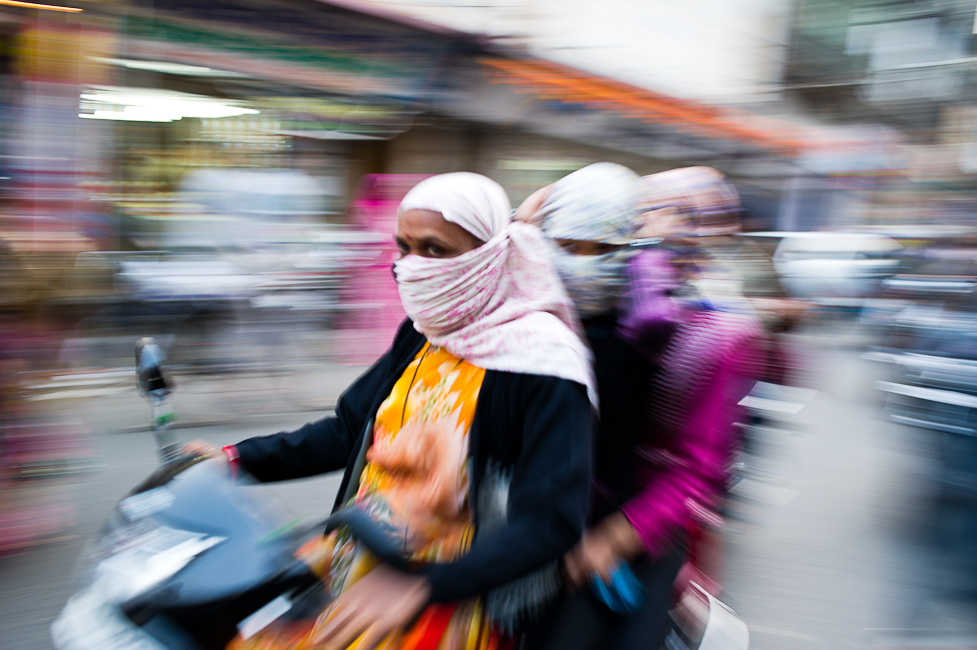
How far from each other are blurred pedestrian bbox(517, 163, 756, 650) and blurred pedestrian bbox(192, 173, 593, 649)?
5.1 inches

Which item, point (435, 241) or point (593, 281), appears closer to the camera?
point (435, 241)

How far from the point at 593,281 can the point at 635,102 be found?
41.2ft

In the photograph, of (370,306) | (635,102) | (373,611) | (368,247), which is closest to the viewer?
(373,611)

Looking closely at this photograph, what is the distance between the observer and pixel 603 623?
1485mm

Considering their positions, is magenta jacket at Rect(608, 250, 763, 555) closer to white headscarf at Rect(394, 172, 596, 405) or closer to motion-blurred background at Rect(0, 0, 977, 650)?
white headscarf at Rect(394, 172, 596, 405)

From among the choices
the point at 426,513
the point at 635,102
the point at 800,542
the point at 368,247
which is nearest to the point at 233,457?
the point at 426,513

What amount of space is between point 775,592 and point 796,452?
8.93 feet

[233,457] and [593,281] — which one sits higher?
[593,281]

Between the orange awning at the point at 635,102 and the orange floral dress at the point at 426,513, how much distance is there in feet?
31.1

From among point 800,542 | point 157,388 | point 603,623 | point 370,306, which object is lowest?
point 800,542

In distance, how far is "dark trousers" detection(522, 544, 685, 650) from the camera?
1432 millimetres

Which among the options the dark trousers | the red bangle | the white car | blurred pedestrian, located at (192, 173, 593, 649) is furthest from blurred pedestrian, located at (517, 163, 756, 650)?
the white car

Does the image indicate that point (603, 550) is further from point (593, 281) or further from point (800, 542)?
point (800, 542)

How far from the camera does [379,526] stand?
52.1 inches
